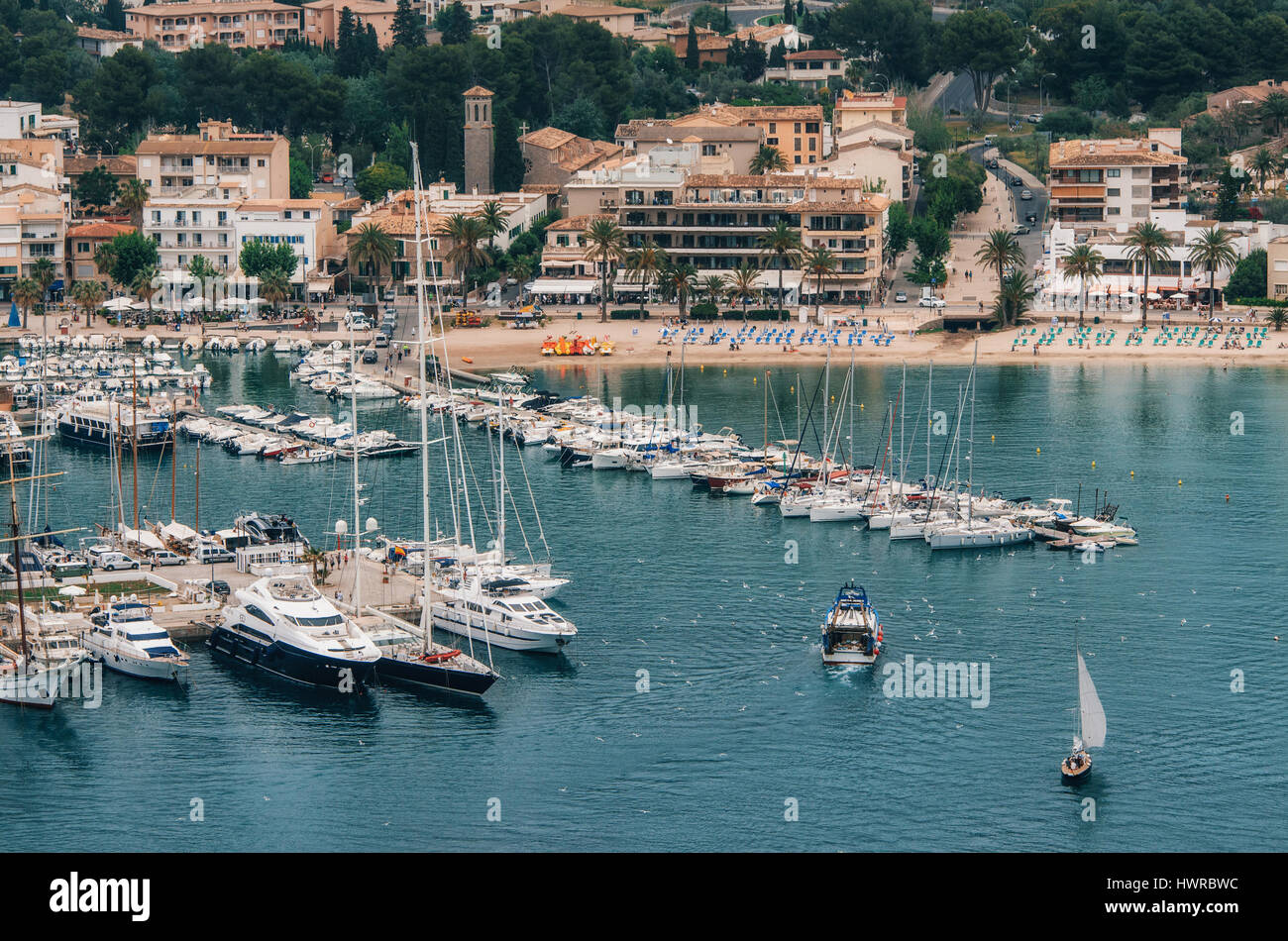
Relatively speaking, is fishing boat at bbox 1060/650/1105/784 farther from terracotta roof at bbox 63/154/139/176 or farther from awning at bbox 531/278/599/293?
terracotta roof at bbox 63/154/139/176

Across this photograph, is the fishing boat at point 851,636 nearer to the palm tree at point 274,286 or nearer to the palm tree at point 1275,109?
the palm tree at point 274,286

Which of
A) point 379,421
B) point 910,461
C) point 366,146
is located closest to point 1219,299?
point 910,461

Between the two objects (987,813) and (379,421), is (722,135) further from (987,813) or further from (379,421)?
(987,813)

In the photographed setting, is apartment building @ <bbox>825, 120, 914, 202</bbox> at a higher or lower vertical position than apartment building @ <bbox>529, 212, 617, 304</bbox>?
higher

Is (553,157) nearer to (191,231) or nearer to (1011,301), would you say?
(191,231)

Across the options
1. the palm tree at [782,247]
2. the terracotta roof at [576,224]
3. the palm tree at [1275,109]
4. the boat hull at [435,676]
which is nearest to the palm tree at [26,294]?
the terracotta roof at [576,224]

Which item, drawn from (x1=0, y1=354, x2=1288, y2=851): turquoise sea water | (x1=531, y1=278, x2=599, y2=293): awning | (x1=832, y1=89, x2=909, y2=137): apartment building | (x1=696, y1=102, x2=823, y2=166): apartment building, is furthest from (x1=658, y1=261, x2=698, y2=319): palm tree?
(x1=0, y1=354, x2=1288, y2=851): turquoise sea water
